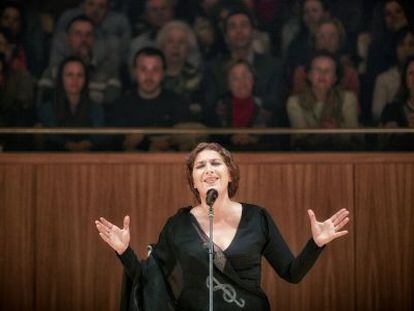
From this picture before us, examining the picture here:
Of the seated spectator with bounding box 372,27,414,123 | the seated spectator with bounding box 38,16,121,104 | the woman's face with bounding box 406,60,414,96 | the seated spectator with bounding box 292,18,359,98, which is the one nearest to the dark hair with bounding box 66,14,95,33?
the seated spectator with bounding box 38,16,121,104

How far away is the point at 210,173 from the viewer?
3.96 meters

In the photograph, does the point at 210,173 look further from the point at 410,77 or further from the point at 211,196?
the point at 410,77

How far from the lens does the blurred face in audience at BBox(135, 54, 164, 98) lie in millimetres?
6699

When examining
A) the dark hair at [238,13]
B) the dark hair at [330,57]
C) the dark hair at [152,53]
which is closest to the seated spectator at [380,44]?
the dark hair at [330,57]

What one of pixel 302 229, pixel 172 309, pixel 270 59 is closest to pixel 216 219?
pixel 172 309

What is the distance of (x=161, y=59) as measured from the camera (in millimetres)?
6715

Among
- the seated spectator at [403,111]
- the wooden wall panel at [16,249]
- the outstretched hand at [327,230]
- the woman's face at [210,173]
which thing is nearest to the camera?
the outstretched hand at [327,230]

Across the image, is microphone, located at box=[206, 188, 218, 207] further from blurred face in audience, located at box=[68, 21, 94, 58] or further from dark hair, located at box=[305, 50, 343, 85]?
blurred face in audience, located at box=[68, 21, 94, 58]

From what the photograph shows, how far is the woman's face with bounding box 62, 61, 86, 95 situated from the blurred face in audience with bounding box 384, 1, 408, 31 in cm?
272

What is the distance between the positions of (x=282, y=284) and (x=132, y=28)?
8.45 feet

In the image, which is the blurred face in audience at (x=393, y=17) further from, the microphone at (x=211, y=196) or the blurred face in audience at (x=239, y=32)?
the microphone at (x=211, y=196)

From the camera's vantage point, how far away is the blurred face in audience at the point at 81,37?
22.0ft

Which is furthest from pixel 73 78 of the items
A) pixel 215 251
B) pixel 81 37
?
pixel 215 251

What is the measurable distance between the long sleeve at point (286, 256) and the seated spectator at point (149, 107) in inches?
107
